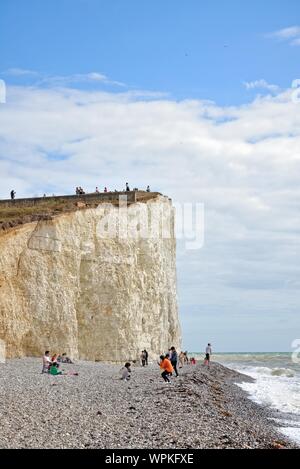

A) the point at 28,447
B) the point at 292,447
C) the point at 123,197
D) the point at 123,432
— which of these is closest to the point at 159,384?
the point at 292,447

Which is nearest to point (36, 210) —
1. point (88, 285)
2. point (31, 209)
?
point (31, 209)

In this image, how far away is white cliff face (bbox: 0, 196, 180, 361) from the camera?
1276 inches

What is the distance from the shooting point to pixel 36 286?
33250 mm

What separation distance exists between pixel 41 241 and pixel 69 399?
64.3 ft

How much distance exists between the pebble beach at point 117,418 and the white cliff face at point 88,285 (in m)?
10.7

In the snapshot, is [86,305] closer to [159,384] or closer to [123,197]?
[123,197]

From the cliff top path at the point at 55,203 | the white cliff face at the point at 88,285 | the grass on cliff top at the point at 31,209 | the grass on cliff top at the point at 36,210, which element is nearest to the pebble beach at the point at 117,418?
the white cliff face at the point at 88,285

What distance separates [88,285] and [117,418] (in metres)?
24.6

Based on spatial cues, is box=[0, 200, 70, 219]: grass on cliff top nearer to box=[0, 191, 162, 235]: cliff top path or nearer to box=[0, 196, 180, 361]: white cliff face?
box=[0, 191, 162, 235]: cliff top path

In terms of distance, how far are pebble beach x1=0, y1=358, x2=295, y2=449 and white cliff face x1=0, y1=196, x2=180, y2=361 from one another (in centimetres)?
1073

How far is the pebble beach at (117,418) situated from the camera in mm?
10719

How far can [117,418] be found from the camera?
1327cm

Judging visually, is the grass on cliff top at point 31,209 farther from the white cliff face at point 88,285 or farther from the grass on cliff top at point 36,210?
the white cliff face at point 88,285

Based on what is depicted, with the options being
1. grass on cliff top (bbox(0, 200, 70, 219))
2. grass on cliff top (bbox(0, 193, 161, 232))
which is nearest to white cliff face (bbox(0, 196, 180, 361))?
grass on cliff top (bbox(0, 193, 161, 232))
